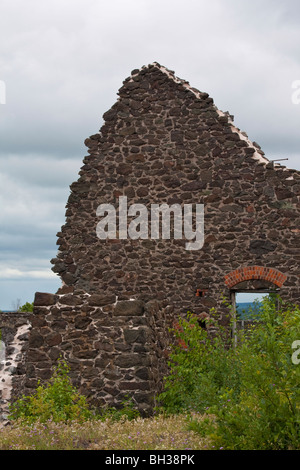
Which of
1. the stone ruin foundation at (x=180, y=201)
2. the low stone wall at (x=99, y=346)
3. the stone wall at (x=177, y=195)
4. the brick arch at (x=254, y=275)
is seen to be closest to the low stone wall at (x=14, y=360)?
the low stone wall at (x=99, y=346)

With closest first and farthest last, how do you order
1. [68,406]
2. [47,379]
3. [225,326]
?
[68,406], [47,379], [225,326]

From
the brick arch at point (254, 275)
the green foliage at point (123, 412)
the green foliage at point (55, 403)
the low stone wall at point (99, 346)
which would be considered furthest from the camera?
the brick arch at point (254, 275)

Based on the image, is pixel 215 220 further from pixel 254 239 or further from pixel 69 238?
pixel 69 238

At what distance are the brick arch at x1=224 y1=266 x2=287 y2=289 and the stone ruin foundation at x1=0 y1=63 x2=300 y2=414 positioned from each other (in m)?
0.02

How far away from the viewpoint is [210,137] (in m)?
17.0

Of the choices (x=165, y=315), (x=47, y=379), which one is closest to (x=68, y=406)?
(x=47, y=379)

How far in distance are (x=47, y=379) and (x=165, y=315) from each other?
304 cm

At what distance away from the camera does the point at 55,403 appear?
1091cm

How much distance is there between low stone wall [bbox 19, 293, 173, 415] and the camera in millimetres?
11375

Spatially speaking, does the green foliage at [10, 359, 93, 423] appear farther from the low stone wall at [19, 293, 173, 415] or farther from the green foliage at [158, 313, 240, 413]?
the green foliage at [158, 313, 240, 413]

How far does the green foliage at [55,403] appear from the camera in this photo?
10.5 meters

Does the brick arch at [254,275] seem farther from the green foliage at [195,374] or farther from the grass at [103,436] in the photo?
the grass at [103,436]

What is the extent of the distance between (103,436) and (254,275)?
26.3ft

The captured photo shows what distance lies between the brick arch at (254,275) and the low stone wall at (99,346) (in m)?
4.22
